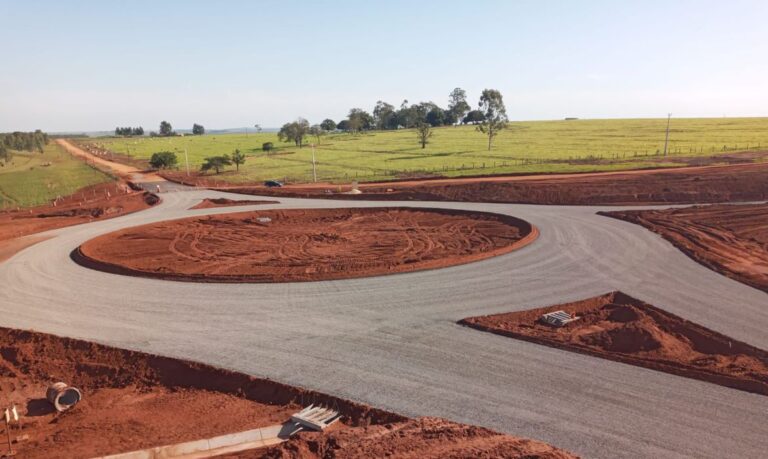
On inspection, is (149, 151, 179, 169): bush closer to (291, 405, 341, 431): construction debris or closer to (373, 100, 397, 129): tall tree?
(291, 405, 341, 431): construction debris

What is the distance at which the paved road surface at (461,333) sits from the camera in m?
10.9

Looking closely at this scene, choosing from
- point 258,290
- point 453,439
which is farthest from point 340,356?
point 258,290

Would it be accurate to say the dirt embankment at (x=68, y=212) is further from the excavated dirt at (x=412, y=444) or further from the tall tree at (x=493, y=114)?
the tall tree at (x=493, y=114)

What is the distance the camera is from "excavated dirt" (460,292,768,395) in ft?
42.1

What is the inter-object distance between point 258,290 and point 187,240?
1280cm

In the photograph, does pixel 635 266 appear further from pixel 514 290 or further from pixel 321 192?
pixel 321 192

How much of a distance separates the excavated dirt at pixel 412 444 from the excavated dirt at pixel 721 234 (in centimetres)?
1483

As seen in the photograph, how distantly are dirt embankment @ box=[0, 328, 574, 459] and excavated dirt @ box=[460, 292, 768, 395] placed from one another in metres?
5.37

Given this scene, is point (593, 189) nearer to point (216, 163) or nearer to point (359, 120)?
point (216, 163)

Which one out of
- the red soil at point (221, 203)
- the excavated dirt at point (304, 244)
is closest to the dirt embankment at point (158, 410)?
the excavated dirt at point (304, 244)

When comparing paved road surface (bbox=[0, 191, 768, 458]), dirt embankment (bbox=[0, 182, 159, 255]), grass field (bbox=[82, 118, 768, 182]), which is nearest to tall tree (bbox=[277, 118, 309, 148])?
grass field (bbox=[82, 118, 768, 182])

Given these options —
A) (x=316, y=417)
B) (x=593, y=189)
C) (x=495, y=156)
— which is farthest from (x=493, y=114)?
(x=316, y=417)

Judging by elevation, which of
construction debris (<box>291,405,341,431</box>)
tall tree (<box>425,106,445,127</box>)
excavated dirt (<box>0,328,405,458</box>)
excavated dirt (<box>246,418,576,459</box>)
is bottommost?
excavated dirt (<box>0,328,405,458</box>)

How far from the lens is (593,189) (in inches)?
1654
